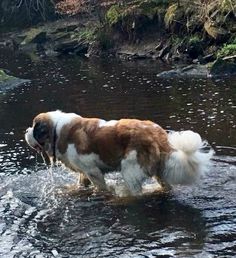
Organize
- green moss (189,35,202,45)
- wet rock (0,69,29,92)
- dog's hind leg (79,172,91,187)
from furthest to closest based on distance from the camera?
1. green moss (189,35,202,45)
2. wet rock (0,69,29,92)
3. dog's hind leg (79,172,91,187)

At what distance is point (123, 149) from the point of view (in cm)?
964

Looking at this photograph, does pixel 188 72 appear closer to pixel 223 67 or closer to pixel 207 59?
pixel 223 67

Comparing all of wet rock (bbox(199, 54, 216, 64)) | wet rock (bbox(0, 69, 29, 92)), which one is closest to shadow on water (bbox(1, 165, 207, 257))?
wet rock (bbox(0, 69, 29, 92))

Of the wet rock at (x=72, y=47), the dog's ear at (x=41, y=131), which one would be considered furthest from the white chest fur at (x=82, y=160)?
the wet rock at (x=72, y=47)

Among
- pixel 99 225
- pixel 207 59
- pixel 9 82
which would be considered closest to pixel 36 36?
pixel 9 82

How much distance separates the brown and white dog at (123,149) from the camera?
9.25 meters

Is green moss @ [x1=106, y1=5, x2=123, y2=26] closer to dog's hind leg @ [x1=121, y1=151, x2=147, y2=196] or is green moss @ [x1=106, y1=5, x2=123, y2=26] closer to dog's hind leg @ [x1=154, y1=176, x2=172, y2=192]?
dog's hind leg @ [x1=154, y1=176, x2=172, y2=192]

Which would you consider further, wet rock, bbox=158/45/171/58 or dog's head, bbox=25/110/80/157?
wet rock, bbox=158/45/171/58

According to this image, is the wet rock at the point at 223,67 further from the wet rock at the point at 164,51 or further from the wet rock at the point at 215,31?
the wet rock at the point at 164,51

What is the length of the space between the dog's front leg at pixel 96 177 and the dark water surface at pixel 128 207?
260 mm

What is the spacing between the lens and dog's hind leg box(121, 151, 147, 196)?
951cm

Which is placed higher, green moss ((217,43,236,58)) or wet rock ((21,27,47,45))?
green moss ((217,43,236,58))

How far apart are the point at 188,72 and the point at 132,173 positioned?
1682cm

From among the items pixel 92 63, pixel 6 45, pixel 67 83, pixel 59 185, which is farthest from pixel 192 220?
pixel 6 45
